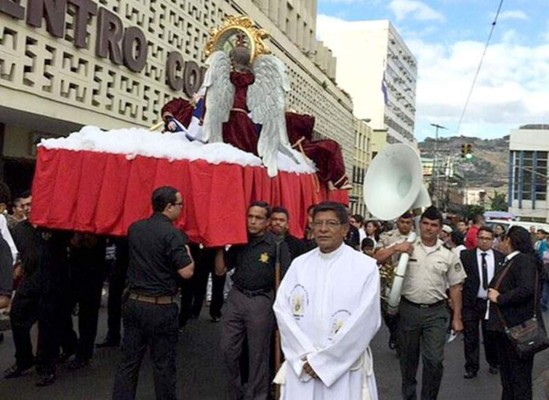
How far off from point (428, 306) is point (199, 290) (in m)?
4.82

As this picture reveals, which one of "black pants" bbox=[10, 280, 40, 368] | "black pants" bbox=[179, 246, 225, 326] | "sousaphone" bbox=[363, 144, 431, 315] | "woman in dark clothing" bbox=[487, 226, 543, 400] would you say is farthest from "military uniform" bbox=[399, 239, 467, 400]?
"black pants" bbox=[10, 280, 40, 368]

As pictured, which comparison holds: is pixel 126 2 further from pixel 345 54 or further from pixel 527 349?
pixel 345 54

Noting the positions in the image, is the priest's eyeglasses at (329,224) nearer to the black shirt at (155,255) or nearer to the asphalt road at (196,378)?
the black shirt at (155,255)

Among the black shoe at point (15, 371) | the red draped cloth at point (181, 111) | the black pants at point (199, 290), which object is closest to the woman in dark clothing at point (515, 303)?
the red draped cloth at point (181, 111)

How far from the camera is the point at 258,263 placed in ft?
18.3

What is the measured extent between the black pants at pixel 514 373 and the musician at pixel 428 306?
0.42 metres

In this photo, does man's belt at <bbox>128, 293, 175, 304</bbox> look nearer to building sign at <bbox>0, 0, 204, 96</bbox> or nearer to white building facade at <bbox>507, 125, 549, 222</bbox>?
building sign at <bbox>0, 0, 204, 96</bbox>

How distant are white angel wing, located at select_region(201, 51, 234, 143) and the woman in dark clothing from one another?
9.11 ft

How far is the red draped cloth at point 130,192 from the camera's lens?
5.34m

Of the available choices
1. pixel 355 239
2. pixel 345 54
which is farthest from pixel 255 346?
pixel 345 54

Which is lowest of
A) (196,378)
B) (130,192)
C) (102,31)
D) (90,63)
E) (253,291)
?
(196,378)


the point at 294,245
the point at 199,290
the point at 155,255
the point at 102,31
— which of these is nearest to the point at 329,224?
the point at 155,255

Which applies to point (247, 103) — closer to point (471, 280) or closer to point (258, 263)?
point (258, 263)

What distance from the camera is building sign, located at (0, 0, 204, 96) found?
36.5ft
